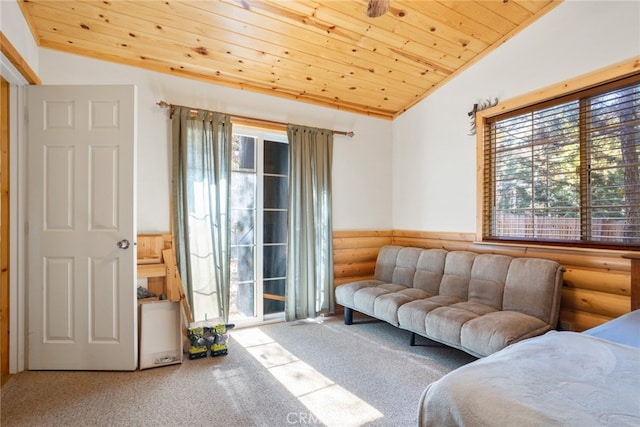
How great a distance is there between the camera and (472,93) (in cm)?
331

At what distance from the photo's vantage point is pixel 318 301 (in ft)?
12.0

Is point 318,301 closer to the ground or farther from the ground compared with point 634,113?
closer to the ground

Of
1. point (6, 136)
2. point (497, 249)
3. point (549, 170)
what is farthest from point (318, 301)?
point (6, 136)

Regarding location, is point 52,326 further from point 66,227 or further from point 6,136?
point 6,136

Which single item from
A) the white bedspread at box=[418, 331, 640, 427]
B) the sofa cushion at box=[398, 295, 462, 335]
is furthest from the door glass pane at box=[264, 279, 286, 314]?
the white bedspread at box=[418, 331, 640, 427]

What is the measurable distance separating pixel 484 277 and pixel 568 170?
1.08 metres

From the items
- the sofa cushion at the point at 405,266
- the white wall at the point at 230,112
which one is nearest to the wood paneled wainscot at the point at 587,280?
the sofa cushion at the point at 405,266

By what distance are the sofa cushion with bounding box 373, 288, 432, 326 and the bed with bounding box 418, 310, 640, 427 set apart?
1441 mm

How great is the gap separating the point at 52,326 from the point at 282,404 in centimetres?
176

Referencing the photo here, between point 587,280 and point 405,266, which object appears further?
point 405,266

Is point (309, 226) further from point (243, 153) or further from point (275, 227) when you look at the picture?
point (243, 153)

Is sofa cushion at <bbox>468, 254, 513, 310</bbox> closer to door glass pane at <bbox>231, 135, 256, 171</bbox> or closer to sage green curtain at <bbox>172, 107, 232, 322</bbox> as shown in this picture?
sage green curtain at <bbox>172, 107, 232, 322</bbox>

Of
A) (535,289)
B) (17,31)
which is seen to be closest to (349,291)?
(535,289)

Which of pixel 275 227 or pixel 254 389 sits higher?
pixel 275 227
